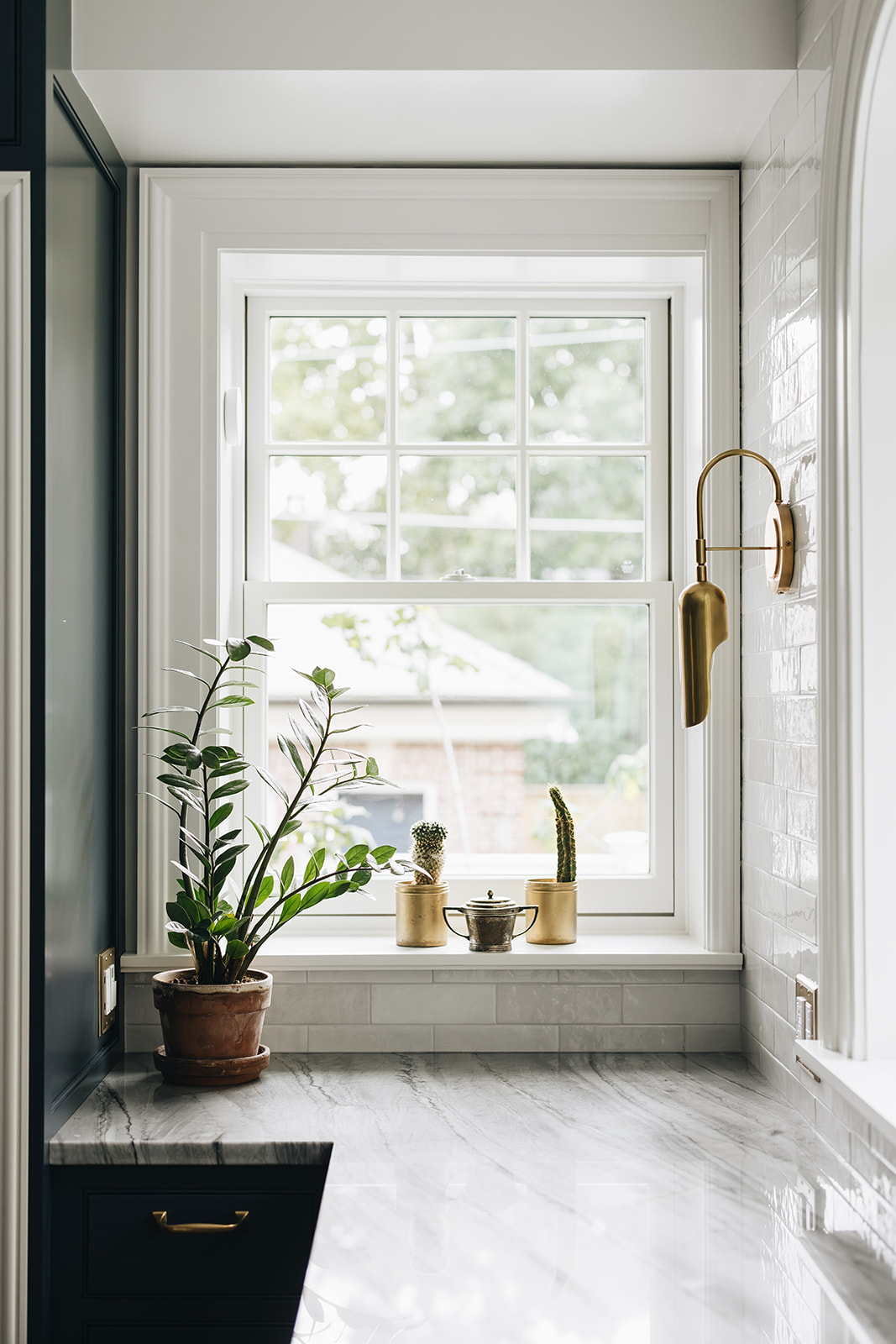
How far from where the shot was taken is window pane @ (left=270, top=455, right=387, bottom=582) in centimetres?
239

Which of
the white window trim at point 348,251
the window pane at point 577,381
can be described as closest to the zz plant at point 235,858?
the white window trim at point 348,251

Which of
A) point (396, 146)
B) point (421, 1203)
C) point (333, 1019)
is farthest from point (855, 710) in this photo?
point (396, 146)

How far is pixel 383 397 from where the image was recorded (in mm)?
2400

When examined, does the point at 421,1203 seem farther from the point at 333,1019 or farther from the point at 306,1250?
the point at 333,1019

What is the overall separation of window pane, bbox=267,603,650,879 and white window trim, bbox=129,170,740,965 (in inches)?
10.7

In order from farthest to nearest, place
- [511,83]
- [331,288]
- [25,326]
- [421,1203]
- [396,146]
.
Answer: [331,288] < [396,146] < [511,83] < [25,326] < [421,1203]

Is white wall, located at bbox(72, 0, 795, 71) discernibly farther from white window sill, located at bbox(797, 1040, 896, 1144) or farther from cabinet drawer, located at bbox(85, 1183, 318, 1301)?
cabinet drawer, located at bbox(85, 1183, 318, 1301)

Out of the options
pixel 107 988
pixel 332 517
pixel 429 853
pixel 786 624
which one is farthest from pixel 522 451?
pixel 107 988

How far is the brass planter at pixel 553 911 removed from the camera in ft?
7.08

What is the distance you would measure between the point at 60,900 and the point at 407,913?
2.27 ft

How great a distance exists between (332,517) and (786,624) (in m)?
1.05

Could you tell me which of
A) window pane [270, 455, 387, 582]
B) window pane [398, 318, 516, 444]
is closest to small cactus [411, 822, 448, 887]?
window pane [270, 455, 387, 582]

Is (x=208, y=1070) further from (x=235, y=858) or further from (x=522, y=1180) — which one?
(x=522, y=1180)

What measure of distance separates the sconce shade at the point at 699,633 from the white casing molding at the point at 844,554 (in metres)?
0.17
